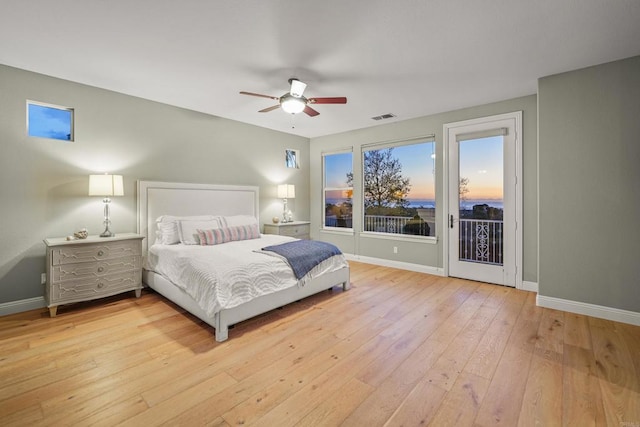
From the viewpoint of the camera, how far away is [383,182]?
551 centimetres

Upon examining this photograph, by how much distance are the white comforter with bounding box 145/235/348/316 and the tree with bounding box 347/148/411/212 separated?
2.26m

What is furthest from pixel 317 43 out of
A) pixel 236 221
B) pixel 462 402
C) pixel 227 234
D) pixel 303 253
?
pixel 462 402

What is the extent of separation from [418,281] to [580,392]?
2.49m

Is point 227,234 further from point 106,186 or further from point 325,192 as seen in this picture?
point 325,192

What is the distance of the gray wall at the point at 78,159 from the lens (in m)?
3.07

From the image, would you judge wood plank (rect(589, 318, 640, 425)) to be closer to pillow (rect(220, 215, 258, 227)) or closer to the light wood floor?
the light wood floor

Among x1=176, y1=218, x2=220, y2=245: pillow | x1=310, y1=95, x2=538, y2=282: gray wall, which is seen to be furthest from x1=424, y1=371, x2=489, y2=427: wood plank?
x1=176, y1=218, x2=220, y2=245: pillow

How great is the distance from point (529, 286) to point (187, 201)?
16.6 feet

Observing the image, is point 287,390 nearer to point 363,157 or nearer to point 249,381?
point 249,381

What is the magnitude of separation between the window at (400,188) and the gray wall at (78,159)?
276cm

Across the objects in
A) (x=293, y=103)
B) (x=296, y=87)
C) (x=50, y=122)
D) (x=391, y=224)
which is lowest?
(x=391, y=224)

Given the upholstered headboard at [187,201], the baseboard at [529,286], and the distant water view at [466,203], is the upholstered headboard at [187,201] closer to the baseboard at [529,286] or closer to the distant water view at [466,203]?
the distant water view at [466,203]

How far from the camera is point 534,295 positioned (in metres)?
3.68

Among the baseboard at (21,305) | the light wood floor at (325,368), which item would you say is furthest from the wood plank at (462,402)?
the baseboard at (21,305)
